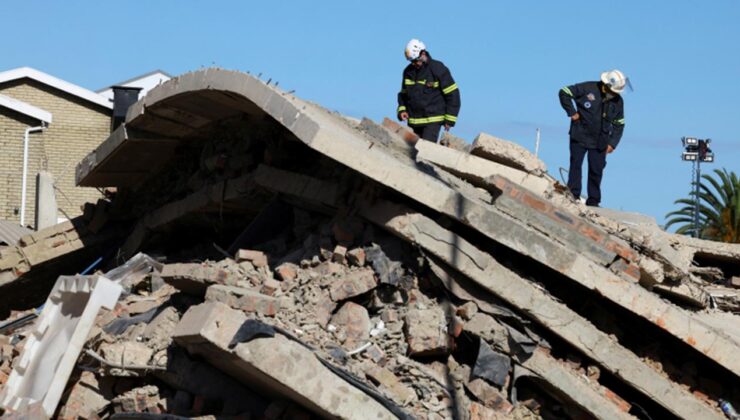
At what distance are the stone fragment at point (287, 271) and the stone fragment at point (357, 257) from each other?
→ 0.55m

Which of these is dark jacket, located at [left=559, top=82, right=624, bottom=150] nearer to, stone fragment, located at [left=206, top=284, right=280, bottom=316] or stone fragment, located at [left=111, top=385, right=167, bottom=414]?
stone fragment, located at [left=206, top=284, right=280, bottom=316]

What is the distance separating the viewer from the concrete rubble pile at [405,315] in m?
9.37

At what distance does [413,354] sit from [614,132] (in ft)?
15.9

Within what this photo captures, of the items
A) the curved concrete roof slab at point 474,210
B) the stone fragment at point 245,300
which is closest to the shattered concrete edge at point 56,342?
the stone fragment at point 245,300

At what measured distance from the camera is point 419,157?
11875mm

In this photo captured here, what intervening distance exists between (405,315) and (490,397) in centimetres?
97

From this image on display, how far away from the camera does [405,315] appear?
9859 mm

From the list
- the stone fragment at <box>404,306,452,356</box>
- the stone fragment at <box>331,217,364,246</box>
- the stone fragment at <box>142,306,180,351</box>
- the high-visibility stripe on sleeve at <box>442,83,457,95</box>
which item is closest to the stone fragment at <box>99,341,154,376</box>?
the stone fragment at <box>142,306,180,351</box>

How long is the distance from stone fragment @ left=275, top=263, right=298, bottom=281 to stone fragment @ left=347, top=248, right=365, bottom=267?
1.79 feet

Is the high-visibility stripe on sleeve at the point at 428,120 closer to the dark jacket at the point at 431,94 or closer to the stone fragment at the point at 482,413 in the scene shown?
the dark jacket at the point at 431,94

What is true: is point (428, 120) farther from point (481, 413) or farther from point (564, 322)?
point (481, 413)

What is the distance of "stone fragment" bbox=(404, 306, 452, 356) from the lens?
9.54 meters

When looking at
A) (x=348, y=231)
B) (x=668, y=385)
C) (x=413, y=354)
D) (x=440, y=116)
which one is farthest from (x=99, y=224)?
(x=668, y=385)

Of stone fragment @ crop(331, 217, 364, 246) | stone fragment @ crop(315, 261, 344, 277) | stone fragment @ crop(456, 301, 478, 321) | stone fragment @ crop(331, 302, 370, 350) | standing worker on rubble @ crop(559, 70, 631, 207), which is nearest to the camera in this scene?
stone fragment @ crop(456, 301, 478, 321)
